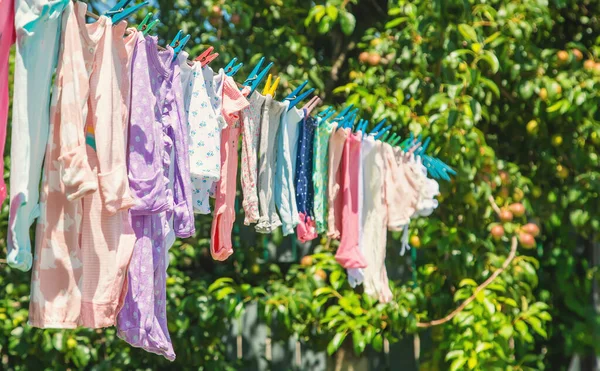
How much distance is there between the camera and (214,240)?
240cm

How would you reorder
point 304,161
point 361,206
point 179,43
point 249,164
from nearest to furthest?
point 179,43 < point 249,164 < point 304,161 < point 361,206

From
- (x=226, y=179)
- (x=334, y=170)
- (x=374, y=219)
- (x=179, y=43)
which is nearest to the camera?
(x=179, y=43)

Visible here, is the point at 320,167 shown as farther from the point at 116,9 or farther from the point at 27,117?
the point at 27,117

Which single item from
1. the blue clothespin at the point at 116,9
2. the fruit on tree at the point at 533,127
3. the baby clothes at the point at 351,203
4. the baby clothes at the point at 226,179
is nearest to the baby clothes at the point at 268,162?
the baby clothes at the point at 226,179

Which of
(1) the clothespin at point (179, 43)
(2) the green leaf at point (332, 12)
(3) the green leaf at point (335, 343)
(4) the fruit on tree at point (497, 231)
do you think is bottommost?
(3) the green leaf at point (335, 343)

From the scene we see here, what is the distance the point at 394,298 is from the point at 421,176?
2.18 ft

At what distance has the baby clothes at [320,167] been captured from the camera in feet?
9.49

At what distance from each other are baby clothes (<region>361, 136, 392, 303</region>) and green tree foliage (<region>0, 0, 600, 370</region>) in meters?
0.44

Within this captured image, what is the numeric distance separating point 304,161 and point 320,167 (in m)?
0.09

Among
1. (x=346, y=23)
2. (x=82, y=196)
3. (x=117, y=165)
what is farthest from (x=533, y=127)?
(x=82, y=196)

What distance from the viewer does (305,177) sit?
288 centimetres

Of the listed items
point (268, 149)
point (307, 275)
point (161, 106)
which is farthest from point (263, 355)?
point (161, 106)

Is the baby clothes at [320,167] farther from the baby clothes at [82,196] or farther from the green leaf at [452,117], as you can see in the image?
the baby clothes at [82,196]

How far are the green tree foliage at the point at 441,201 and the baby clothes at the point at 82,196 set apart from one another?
198cm
